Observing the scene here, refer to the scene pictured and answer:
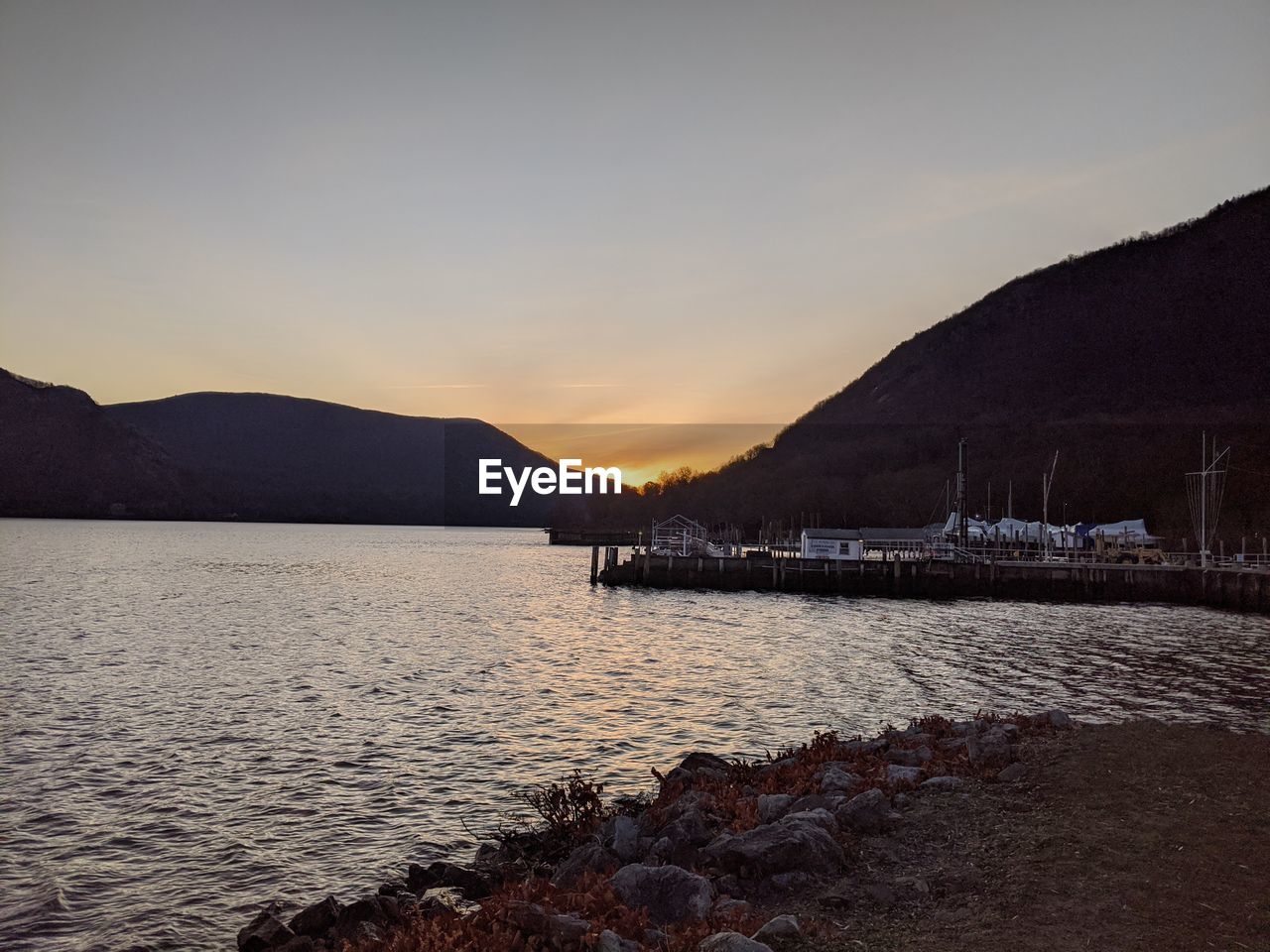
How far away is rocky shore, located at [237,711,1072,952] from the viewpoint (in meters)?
7.66

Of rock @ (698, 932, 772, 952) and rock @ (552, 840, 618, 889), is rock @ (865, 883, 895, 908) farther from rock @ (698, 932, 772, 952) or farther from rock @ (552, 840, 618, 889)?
rock @ (552, 840, 618, 889)

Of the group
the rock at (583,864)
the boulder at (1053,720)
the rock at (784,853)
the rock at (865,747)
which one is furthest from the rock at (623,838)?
the boulder at (1053,720)

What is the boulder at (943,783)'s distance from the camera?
11.9 meters

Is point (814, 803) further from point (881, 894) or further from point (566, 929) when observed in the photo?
point (566, 929)

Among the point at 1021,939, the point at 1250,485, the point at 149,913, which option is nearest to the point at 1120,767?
the point at 1021,939

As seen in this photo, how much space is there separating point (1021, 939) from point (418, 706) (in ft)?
66.6

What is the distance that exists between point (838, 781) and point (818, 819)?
7.50ft

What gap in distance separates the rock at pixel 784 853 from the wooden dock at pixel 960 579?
194 ft

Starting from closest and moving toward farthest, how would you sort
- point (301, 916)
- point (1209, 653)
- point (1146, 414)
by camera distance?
1. point (301, 916)
2. point (1209, 653)
3. point (1146, 414)

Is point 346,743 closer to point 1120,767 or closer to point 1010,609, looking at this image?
point 1120,767

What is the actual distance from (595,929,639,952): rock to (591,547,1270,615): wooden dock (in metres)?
62.3

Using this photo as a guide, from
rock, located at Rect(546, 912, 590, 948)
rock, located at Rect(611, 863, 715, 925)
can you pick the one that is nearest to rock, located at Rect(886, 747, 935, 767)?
rock, located at Rect(611, 863, 715, 925)

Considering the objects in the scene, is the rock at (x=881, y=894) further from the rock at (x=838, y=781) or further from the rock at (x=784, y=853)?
the rock at (x=838, y=781)

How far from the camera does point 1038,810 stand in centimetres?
1066
